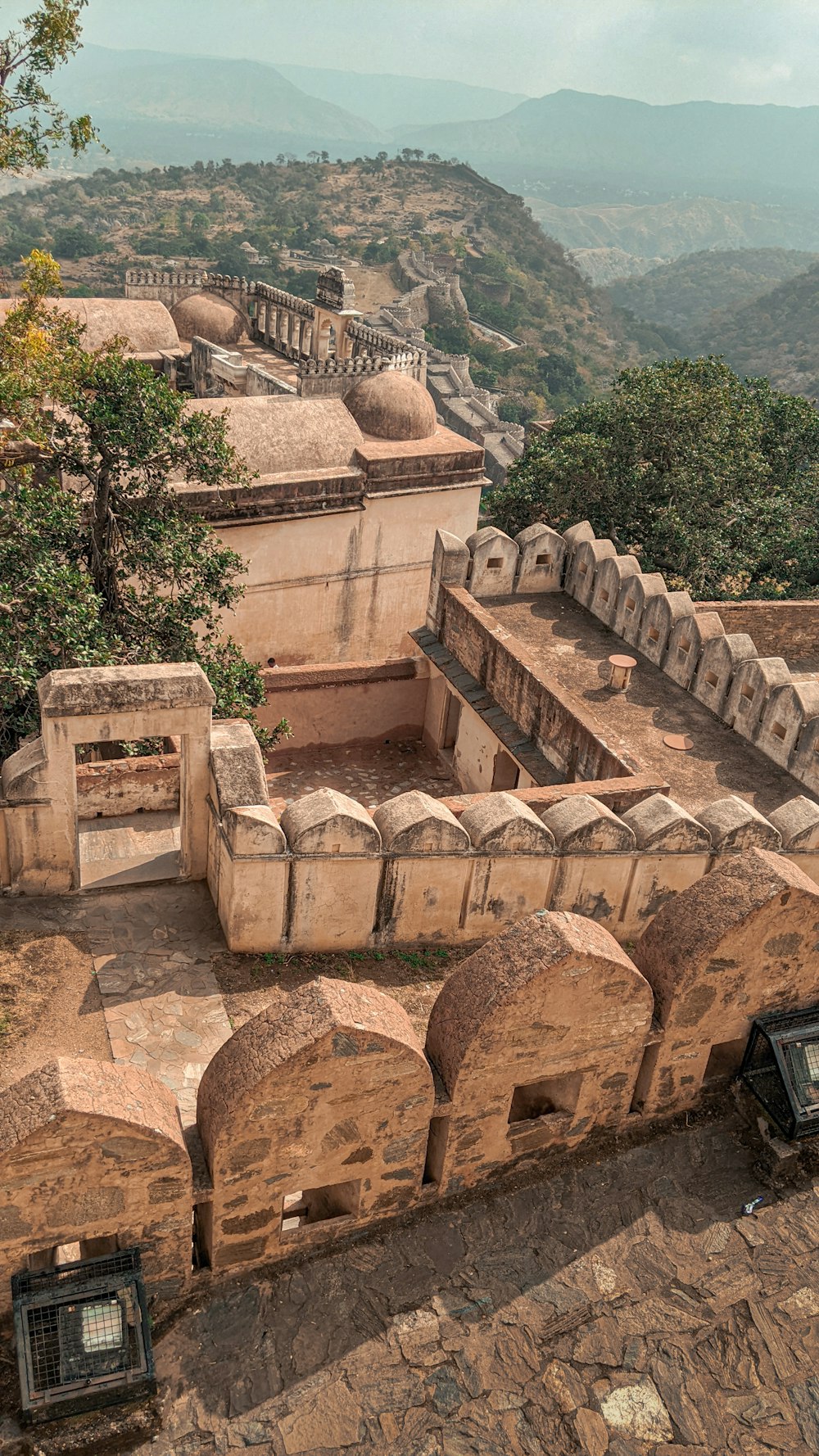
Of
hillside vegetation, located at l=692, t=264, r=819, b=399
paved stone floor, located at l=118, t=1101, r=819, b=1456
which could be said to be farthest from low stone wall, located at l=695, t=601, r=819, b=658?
hillside vegetation, located at l=692, t=264, r=819, b=399

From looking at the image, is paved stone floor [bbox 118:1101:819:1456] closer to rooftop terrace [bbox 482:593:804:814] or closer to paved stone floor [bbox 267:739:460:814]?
rooftop terrace [bbox 482:593:804:814]

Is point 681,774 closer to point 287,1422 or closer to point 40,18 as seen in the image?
point 287,1422

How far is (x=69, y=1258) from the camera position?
8266 mm

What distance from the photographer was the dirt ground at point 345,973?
1059 centimetres

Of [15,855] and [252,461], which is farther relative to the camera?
[252,461]

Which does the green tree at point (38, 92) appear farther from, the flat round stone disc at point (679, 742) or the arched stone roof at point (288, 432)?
the flat round stone disc at point (679, 742)

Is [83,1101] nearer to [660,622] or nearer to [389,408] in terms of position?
[660,622]

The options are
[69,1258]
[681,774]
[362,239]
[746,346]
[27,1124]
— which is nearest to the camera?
[27,1124]

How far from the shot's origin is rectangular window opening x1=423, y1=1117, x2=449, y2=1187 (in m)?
8.20

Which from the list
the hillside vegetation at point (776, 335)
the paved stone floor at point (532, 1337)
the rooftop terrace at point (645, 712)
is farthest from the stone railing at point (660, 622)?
the hillside vegetation at point (776, 335)

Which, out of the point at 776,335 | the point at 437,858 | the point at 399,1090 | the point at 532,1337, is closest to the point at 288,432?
the point at 437,858

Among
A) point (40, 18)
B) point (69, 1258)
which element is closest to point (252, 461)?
point (40, 18)

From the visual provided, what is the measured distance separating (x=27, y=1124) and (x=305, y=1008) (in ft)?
5.89

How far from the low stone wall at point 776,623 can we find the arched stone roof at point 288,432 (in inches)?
345
